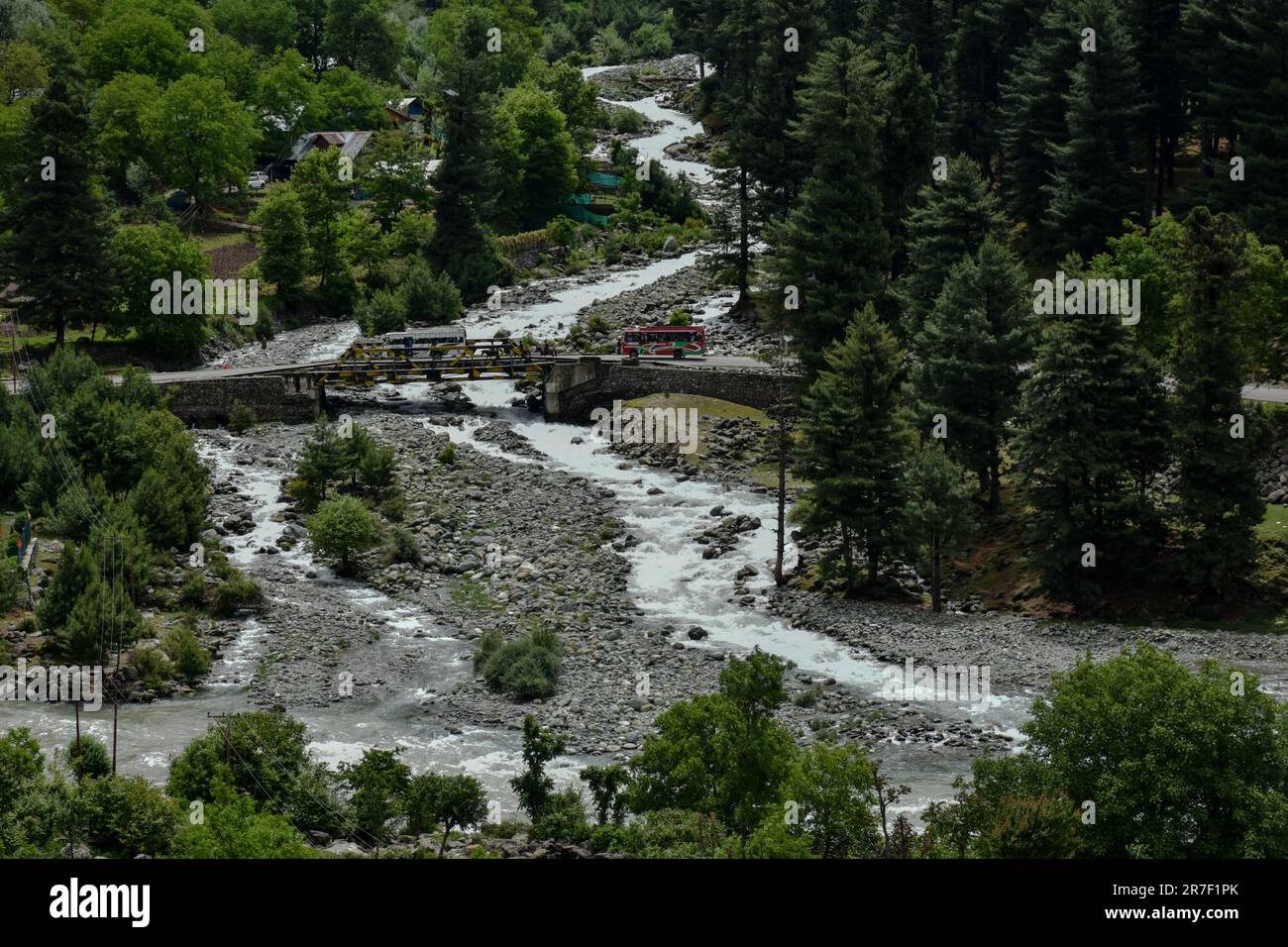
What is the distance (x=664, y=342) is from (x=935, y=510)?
29911mm

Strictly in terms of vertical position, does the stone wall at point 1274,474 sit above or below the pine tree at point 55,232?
below

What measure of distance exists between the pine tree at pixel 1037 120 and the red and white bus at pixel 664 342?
1767 cm

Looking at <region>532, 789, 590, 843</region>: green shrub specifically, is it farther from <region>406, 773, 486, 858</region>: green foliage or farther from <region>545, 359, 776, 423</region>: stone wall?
<region>545, 359, 776, 423</region>: stone wall

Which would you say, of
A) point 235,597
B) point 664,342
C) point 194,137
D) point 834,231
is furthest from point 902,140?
point 194,137

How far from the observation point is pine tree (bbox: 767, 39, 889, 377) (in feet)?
242

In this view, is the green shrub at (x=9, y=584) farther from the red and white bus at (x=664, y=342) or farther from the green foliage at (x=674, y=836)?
the red and white bus at (x=664, y=342)

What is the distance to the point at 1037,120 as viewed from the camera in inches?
3332

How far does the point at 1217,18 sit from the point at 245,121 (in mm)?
66979

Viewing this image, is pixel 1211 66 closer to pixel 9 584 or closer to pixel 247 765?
pixel 9 584

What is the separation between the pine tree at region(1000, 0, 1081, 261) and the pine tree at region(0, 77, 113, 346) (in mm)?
47562

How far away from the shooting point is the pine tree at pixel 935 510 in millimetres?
58344

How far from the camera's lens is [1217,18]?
79.8 m

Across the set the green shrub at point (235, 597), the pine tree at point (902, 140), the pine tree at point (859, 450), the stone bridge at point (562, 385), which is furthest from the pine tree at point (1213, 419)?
the green shrub at point (235, 597)
